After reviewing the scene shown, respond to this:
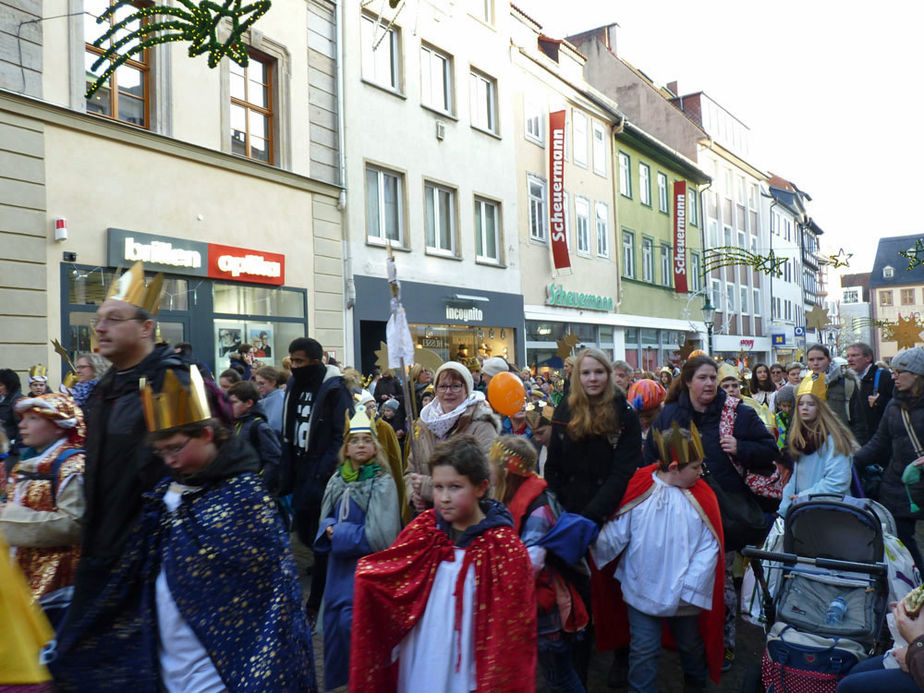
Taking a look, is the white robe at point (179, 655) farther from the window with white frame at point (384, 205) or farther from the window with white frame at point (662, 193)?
the window with white frame at point (662, 193)

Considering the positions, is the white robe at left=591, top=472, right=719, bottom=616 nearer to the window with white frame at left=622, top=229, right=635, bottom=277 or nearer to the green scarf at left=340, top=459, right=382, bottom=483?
the green scarf at left=340, top=459, right=382, bottom=483

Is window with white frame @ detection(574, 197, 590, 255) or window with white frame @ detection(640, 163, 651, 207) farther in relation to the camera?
window with white frame @ detection(640, 163, 651, 207)

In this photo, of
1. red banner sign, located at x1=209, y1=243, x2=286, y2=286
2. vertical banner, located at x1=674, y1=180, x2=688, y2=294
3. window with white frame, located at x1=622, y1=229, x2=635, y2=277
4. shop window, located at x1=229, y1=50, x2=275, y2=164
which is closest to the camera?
red banner sign, located at x1=209, y1=243, x2=286, y2=286

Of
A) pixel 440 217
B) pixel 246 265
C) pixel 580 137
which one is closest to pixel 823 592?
pixel 246 265

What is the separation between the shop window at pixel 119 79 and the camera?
11531 mm

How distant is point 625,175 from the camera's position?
29.3 m

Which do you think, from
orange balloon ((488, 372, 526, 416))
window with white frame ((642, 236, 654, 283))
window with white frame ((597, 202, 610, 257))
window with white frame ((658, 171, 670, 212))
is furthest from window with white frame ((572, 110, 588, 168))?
orange balloon ((488, 372, 526, 416))

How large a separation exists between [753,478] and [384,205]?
43.8 feet

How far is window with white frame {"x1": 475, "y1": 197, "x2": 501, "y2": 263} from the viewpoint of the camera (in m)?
20.6

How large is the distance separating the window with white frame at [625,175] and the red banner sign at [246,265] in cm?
1705

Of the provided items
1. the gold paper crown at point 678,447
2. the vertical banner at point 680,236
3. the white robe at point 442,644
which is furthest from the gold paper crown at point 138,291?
the vertical banner at point 680,236

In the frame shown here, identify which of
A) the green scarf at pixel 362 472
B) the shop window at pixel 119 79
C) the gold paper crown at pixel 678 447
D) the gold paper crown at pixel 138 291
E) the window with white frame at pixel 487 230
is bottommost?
the green scarf at pixel 362 472

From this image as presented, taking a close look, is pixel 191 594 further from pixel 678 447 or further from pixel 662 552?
pixel 678 447

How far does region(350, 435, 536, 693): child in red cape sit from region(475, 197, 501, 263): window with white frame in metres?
17.1
